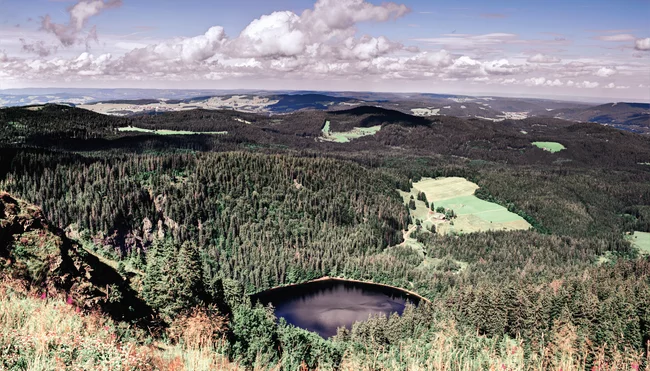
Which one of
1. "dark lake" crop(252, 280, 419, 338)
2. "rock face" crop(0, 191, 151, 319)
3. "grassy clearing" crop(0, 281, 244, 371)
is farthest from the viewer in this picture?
"dark lake" crop(252, 280, 419, 338)

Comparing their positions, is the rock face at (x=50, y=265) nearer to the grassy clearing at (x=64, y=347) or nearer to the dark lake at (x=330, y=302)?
the grassy clearing at (x=64, y=347)

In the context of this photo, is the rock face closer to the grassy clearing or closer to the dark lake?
the grassy clearing

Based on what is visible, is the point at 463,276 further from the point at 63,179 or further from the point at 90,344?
the point at 63,179

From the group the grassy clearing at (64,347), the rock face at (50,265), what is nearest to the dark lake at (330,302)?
the rock face at (50,265)

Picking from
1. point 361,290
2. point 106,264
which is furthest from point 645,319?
point 361,290

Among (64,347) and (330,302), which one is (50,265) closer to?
(64,347)

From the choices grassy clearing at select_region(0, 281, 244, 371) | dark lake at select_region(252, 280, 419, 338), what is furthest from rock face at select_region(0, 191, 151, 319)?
dark lake at select_region(252, 280, 419, 338)

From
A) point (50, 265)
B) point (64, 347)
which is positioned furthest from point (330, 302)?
point (64, 347)
